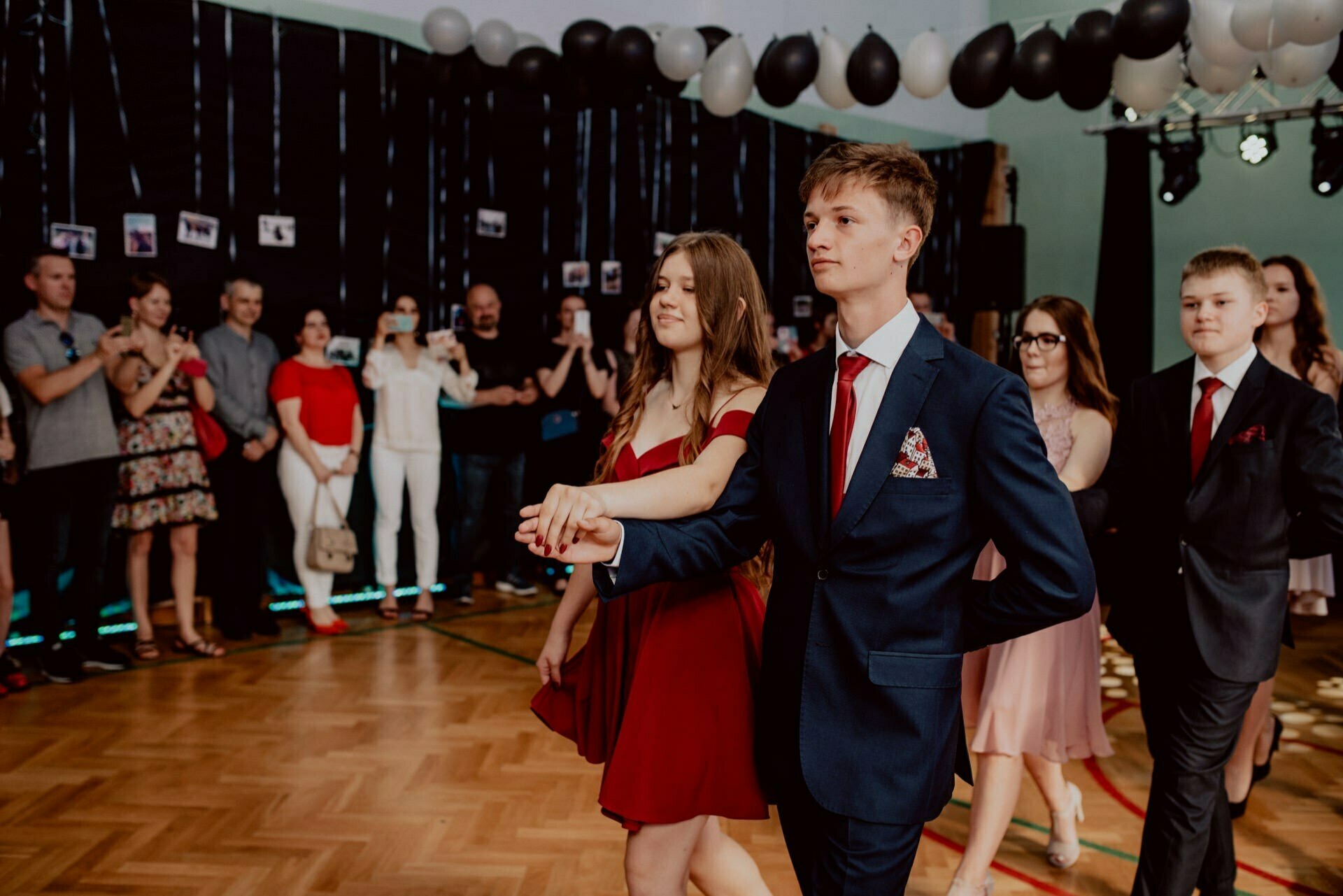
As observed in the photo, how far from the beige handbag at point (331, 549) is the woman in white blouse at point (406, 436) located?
1.38ft

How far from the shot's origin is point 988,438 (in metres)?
1.45

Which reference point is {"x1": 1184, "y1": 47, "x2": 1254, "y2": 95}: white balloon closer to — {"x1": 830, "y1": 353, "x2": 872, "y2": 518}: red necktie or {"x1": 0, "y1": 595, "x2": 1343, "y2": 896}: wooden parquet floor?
{"x1": 0, "y1": 595, "x2": 1343, "y2": 896}: wooden parquet floor

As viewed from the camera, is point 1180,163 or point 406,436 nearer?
point 406,436

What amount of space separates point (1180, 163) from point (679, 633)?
7343mm

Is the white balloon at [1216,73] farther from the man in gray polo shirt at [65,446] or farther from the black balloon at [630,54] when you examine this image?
the man in gray polo shirt at [65,446]

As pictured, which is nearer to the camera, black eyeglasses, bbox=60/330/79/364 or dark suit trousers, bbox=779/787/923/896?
dark suit trousers, bbox=779/787/923/896

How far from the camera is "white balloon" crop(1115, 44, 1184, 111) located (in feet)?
18.1

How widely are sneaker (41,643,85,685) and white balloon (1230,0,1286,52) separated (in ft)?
19.6

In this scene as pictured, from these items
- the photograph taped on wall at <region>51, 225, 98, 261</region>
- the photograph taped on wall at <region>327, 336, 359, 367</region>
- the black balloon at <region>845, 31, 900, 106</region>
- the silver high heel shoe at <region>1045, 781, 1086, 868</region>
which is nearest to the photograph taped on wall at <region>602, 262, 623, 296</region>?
the photograph taped on wall at <region>327, 336, 359, 367</region>

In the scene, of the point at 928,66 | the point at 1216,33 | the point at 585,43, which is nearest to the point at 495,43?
the point at 585,43

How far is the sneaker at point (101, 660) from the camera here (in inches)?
186

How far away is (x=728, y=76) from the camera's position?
6.23 meters

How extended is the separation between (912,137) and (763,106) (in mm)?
2250

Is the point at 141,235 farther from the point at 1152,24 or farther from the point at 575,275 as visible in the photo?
the point at 1152,24
